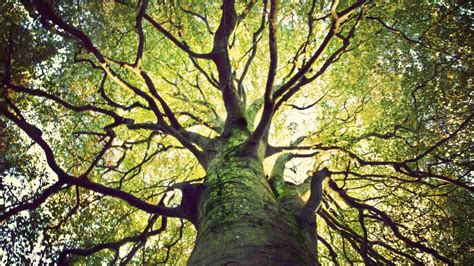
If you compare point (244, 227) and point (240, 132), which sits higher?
point (240, 132)

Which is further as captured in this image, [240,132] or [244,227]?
[240,132]

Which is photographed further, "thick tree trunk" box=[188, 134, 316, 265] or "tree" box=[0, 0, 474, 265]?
"tree" box=[0, 0, 474, 265]

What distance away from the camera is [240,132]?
4695mm

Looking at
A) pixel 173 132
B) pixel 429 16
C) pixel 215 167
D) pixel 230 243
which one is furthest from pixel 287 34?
pixel 230 243

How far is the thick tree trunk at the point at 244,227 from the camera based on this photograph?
205cm

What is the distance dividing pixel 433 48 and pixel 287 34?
3260 millimetres

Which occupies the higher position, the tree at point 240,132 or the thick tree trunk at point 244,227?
the tree at point 240,132

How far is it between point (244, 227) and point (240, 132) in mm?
2476

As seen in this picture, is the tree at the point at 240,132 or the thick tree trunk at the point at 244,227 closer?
the thick tree trunk at the point at 244,227

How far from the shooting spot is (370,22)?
5.77 m

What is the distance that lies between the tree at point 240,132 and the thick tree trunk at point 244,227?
0.01m

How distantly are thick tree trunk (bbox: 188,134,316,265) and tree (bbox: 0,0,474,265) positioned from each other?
0.05ft

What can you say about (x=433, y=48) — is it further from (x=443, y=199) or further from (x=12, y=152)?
(x=12, y=152)

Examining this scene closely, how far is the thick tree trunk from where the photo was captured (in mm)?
2051
